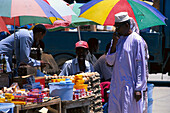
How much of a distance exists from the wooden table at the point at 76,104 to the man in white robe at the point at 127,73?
Result: 86 centimetres

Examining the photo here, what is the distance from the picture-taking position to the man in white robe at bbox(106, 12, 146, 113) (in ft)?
16.3

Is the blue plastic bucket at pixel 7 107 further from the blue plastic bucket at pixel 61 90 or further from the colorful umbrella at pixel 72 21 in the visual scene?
the colorful umbrella at pixel 72 21

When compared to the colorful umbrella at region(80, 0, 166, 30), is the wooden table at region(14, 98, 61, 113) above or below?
below

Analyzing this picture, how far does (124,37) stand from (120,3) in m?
2.51

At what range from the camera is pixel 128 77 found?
4.98m

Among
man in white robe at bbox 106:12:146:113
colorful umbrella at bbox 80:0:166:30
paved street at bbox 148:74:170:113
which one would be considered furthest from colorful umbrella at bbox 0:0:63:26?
paved street at bbox 148:74:170:113

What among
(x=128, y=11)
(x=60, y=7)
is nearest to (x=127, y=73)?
(x=128, y=11)

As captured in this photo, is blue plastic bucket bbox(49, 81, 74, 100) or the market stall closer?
the market stall

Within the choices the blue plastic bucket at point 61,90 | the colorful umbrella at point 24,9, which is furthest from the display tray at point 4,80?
the colorful umbrella at point 24,9

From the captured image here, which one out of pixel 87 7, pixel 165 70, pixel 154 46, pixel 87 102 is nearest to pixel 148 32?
pixel 154 46

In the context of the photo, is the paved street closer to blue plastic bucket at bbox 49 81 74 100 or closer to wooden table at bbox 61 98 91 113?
wooden table at bbox 61 98 91 113

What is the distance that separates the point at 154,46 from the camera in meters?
15.1

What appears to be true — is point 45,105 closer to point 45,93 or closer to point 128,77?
point 45,93

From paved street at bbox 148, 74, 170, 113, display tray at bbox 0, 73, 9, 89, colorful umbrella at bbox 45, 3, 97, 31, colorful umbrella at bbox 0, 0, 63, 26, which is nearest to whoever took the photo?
colorful umbrella at bbox 0, 0, 63, 26
